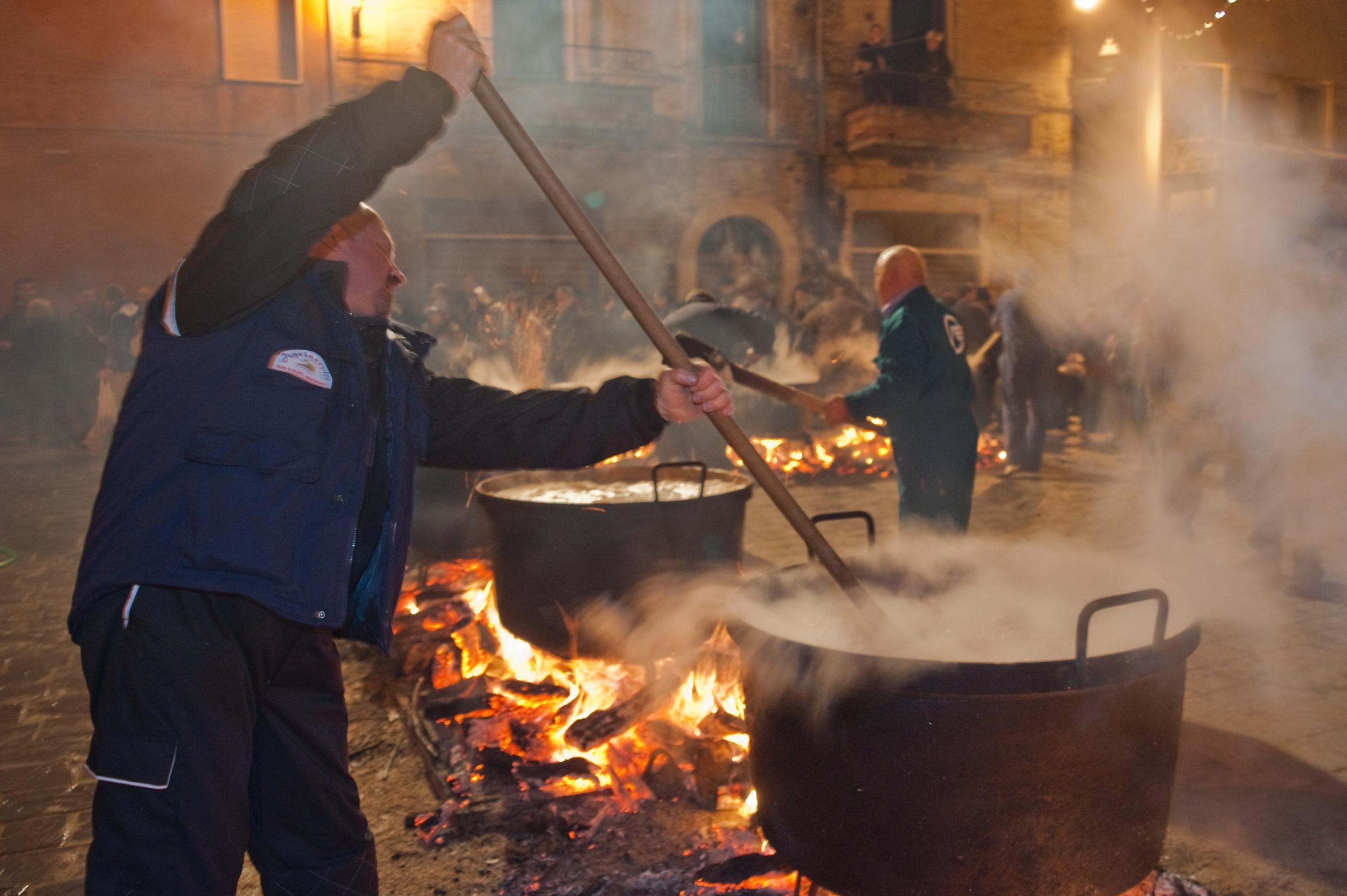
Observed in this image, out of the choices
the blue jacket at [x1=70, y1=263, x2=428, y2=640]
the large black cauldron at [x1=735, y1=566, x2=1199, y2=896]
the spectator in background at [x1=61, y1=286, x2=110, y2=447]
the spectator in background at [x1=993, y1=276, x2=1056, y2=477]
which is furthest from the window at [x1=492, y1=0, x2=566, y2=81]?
the large black cauldron at [x1=735, y1=566, x2=1199, y2=896]

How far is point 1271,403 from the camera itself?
21.7 feet

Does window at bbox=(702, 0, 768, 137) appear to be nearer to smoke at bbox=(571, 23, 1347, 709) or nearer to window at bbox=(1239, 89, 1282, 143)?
smoke at bbox=(571, 23, 1347, 709)

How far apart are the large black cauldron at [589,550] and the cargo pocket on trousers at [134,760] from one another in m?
2.53

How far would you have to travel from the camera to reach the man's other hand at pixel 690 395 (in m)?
2.53

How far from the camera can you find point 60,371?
44.5 ft

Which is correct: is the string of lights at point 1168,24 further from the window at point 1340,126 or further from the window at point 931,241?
the window at point 1340,126

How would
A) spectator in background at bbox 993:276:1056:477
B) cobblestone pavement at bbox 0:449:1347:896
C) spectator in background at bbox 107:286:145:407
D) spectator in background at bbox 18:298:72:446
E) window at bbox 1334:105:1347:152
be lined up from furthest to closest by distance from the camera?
window at bbox 1334:105:1347:152
spectator in background at bbox 107:286:145:407
spectator in background at bbox 18:298:72:446
spectator in background at bbox 993:276:1056:477
cobblestone pavement at bbox 0:449:1347:896

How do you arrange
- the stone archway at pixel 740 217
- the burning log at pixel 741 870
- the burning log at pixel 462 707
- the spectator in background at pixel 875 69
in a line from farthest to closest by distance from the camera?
the spectator in background at pixel 875 69, the stone archway at pixel 740 217, the burning log at pixel 462 707, the burning log at pixel 741 870

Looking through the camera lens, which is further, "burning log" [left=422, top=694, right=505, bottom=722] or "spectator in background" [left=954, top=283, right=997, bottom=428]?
"spectator in background" [left=954, top=283, right=997, bottom=428]

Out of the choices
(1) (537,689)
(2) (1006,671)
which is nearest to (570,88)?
(1) (537,689)

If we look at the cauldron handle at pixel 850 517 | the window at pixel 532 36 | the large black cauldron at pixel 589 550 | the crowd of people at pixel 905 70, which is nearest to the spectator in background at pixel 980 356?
the crowd of people at pixel 905 70

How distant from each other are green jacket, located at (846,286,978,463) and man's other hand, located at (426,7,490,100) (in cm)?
348

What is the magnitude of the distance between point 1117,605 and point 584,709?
8.36 ft

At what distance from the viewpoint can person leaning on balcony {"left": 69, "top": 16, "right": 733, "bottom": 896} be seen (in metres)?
1.96
